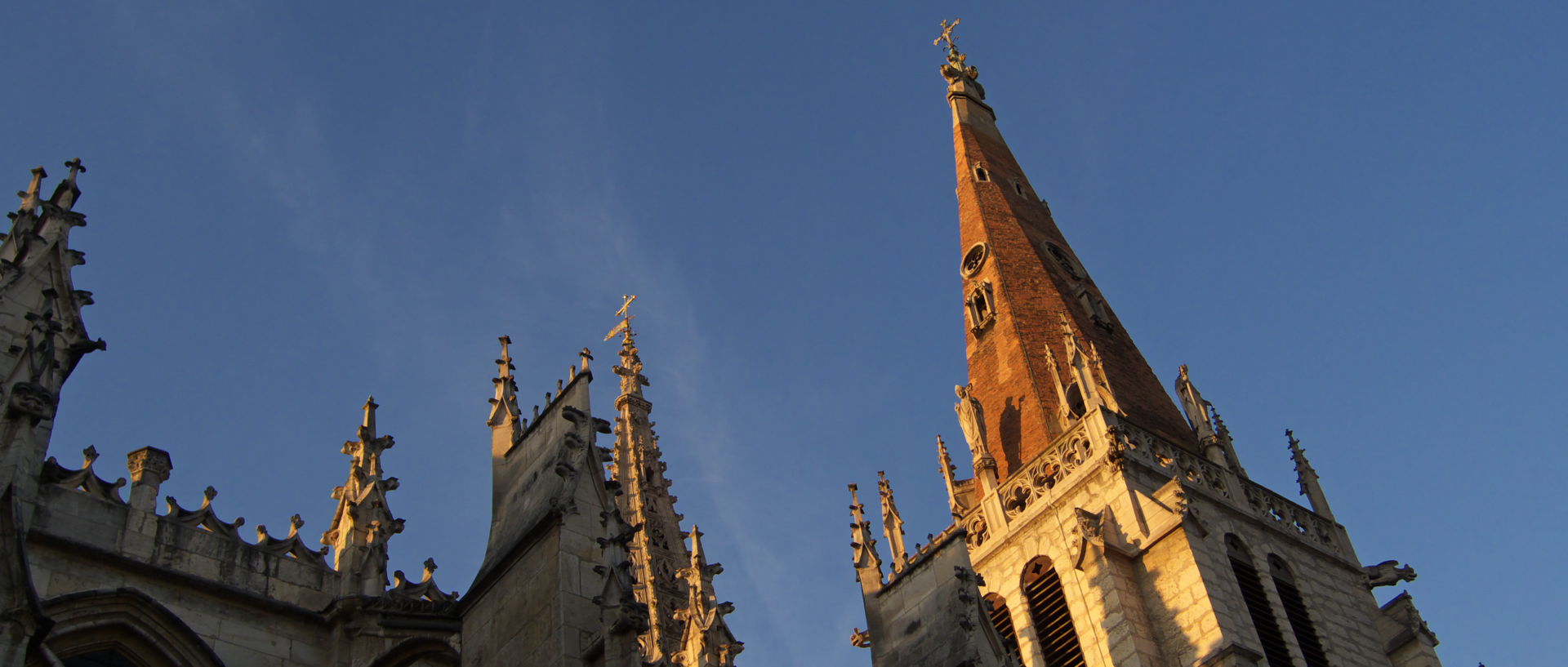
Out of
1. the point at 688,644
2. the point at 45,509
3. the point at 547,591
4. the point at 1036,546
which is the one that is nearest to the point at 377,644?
the point at 547,591

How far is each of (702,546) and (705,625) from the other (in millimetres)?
3121

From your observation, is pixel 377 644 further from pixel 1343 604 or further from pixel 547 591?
pixel 1343 604

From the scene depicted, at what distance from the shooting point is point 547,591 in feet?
37.1

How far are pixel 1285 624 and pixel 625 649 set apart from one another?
14988mm

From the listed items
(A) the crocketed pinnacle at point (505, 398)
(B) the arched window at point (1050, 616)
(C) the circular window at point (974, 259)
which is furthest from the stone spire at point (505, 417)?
(C) the circular window at point (974, 259)

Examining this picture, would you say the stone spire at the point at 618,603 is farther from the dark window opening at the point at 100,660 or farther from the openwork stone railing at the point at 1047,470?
the openwork stone railing at the point at 1047,470

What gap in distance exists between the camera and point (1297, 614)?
23.9 m

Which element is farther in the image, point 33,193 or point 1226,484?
point 1226,484

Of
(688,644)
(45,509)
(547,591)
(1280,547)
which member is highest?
(1280,547)

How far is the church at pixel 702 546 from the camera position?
11414mm

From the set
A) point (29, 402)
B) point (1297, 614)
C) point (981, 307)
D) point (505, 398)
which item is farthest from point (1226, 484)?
point (29, 402)

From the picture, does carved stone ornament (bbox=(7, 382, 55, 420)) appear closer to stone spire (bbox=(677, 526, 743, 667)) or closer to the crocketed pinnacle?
the crocketed pinnacle

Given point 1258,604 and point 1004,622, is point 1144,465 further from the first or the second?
point 1004,622

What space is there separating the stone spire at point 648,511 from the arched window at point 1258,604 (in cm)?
791
